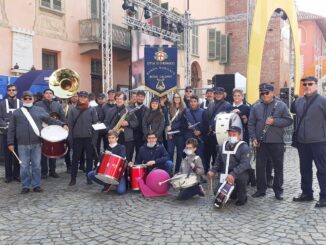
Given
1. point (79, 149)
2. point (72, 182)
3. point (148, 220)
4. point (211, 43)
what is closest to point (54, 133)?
point (79, 149)

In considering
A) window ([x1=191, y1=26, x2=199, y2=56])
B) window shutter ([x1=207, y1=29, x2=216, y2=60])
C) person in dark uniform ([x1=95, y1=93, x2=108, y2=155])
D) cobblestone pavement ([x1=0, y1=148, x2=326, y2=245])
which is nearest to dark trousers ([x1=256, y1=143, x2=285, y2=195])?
cobblestone pavement ([x1=0, y1=148, x2=326, y2=245])

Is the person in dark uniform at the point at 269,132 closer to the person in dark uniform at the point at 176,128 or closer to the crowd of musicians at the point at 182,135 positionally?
the crowd of musicians at the point at 182,135

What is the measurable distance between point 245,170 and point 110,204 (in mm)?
2031

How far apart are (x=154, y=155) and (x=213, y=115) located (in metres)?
1.42

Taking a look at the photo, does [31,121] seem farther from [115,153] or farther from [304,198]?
[304,198]

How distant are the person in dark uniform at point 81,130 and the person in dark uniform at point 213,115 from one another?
2.10 meters

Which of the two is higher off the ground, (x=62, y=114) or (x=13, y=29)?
(x=13, y=29)

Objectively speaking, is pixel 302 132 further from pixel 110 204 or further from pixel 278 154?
pixel 110 204

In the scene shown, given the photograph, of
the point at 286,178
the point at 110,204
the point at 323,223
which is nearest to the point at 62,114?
the point at 110,204

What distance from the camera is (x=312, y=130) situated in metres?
5.78

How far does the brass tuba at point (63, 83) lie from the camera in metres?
9.33

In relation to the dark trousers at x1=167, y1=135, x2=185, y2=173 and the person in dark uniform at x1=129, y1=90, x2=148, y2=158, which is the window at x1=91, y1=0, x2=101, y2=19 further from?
the dark trousers at x1=167, y1=135, x2=185, y2=173

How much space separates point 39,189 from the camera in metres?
6.87

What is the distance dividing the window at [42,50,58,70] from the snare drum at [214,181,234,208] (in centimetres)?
1088
